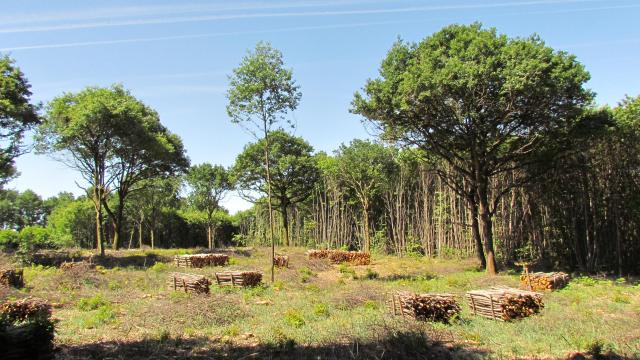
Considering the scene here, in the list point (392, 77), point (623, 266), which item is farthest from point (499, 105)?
point (623, 266)

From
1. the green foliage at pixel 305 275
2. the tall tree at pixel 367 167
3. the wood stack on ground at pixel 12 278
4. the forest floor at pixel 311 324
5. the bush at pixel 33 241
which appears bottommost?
the green foliage at pixel 305 275

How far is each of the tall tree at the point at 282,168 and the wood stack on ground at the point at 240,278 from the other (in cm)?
1931

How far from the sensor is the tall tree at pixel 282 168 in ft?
115

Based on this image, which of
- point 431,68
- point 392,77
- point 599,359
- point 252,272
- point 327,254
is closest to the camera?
point 599,359

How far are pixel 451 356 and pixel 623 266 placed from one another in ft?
48.7

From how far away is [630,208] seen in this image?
56.0 feet

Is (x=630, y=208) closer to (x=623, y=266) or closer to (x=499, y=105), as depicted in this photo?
(x=623, y=266)

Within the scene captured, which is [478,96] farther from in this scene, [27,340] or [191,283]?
[27,340]

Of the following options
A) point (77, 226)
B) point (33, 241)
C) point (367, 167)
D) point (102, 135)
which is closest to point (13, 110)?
point (102, 135)

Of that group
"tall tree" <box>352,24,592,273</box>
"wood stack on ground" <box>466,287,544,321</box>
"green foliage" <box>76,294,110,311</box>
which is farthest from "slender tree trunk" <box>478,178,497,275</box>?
"green foliage" <box>76,294,110,311</box>

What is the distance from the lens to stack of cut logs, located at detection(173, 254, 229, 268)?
22172mm

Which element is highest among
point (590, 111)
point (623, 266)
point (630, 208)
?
point (590, 111)

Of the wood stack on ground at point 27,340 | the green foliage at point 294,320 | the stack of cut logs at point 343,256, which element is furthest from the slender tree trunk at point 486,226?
the wood stack on ground at point 27,340

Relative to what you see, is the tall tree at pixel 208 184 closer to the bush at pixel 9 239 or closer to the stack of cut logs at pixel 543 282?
the bush at pixel 9 239
